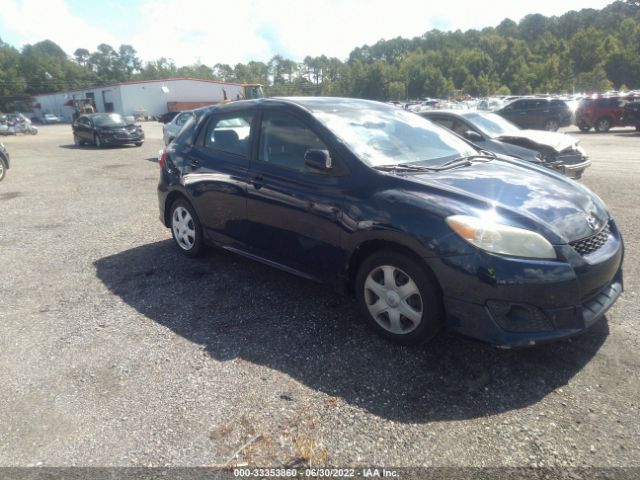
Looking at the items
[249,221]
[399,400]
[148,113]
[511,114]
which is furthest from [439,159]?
[148,113]

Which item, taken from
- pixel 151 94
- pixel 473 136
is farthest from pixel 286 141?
pixel 151 94

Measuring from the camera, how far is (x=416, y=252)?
10.1 ft

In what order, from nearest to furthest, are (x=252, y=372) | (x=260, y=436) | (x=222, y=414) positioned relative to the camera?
(x=260, y=436) → (x=222, y=414) → (x=252, y=372)

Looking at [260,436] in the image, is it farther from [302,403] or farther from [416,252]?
[416,252]

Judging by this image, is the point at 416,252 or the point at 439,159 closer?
the point at 416,252

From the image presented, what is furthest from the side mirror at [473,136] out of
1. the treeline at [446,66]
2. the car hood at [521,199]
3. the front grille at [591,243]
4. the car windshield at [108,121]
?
the treeline at [446,66]

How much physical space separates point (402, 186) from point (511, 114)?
20063 mm

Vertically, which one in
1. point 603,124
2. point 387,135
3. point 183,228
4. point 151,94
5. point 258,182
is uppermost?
point 151,94

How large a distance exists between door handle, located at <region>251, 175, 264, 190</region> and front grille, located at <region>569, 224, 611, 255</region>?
96.7 inches

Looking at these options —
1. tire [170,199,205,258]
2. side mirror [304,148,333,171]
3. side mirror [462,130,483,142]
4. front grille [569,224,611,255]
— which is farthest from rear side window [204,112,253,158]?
side mirror [462,130,483,142]

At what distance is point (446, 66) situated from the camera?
108 meters

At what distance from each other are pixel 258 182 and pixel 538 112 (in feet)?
66.2

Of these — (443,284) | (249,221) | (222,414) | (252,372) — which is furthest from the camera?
(249,221)

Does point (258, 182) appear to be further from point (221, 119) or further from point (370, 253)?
point (370, 253)
